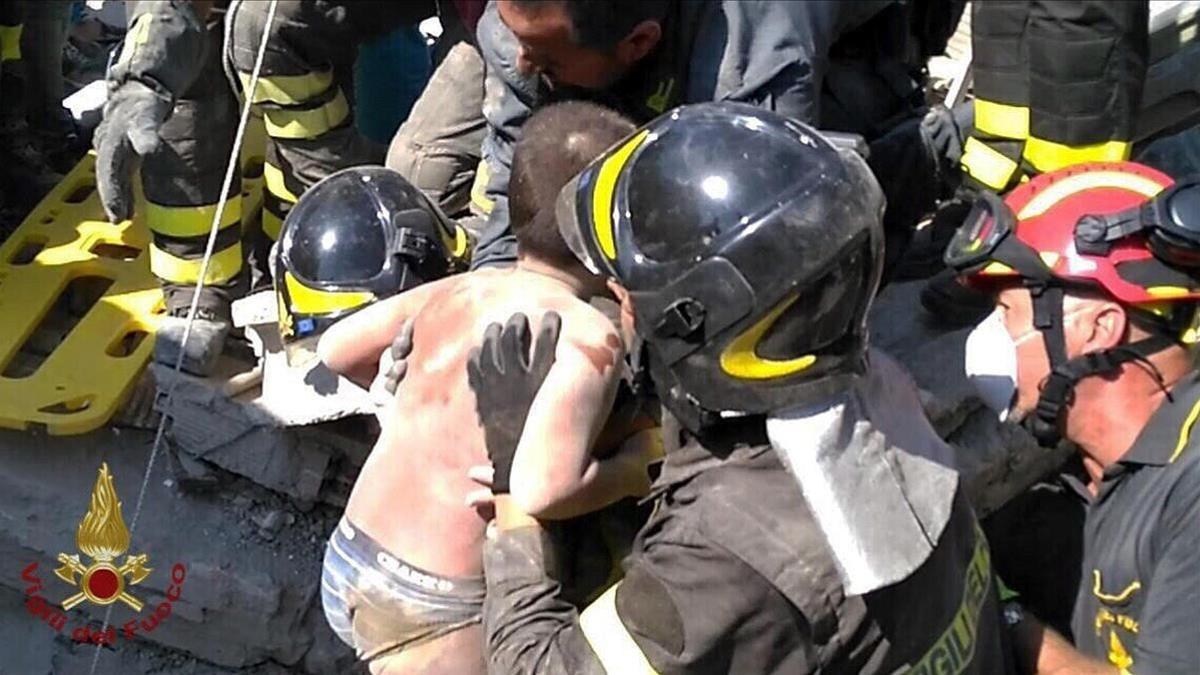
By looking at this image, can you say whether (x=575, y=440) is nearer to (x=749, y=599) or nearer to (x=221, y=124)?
(x=749, y=599)

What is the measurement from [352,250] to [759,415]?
1426 mm

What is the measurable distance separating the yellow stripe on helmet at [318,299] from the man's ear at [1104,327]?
1475mm

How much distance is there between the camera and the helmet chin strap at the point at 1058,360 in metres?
2.83

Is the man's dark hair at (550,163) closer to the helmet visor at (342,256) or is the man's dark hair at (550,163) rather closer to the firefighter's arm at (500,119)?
the firefighter's arm at (500,119)

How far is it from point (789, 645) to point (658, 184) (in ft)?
2.15

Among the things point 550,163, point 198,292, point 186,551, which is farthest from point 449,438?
point 186,551

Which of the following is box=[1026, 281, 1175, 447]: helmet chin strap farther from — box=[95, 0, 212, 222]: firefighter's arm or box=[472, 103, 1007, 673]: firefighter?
box=[95, 0, 212, 222]: firefighter's arm

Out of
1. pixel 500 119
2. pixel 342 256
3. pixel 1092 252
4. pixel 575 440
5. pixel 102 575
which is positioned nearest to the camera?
pixel 575 440

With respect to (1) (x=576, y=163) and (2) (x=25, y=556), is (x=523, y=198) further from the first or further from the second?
(2) (x=25, y=556)

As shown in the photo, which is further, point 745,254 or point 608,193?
point 608,193

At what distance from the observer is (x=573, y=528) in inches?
114

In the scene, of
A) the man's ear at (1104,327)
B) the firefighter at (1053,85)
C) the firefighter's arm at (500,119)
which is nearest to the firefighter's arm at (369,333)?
the firefighter's arm at (500,119)

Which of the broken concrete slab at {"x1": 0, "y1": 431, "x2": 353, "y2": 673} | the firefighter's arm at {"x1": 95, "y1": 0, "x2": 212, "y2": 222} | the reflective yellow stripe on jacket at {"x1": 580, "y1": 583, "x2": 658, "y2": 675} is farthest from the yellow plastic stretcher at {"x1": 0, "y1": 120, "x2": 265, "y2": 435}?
the reflective yellow stripe on jacket at {"x1": 580, "y1": 583, "x2": 658, "y2": 675}

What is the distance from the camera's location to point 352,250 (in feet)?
11.3
